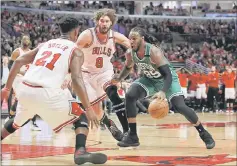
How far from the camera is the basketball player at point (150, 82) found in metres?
7.06

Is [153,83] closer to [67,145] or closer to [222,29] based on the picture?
[67,145]

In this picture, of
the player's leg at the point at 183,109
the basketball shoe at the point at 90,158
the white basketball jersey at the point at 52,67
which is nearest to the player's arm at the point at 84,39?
the player's leg at the point at 183,109

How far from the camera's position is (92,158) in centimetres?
535

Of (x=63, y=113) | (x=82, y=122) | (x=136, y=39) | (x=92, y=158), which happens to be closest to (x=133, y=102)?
(x=136, y=39)

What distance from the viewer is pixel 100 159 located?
5344 mm

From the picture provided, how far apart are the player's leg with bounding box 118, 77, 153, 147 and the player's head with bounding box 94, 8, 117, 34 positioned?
3.03 ft

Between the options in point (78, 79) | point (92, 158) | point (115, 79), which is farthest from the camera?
point (115, 79)

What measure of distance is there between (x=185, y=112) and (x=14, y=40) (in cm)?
1398

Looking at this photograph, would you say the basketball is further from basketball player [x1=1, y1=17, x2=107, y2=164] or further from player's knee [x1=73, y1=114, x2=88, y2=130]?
basketball player [x1=1, y1=17, x2=107, y2=164]

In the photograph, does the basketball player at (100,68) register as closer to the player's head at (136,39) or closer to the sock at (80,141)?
the player's head at (136,39)

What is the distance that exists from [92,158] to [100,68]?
106 inches

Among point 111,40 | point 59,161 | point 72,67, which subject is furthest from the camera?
point 111,40

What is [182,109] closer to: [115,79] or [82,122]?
[115,79]

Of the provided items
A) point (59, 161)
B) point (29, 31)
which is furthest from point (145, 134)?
point (29, 31)
